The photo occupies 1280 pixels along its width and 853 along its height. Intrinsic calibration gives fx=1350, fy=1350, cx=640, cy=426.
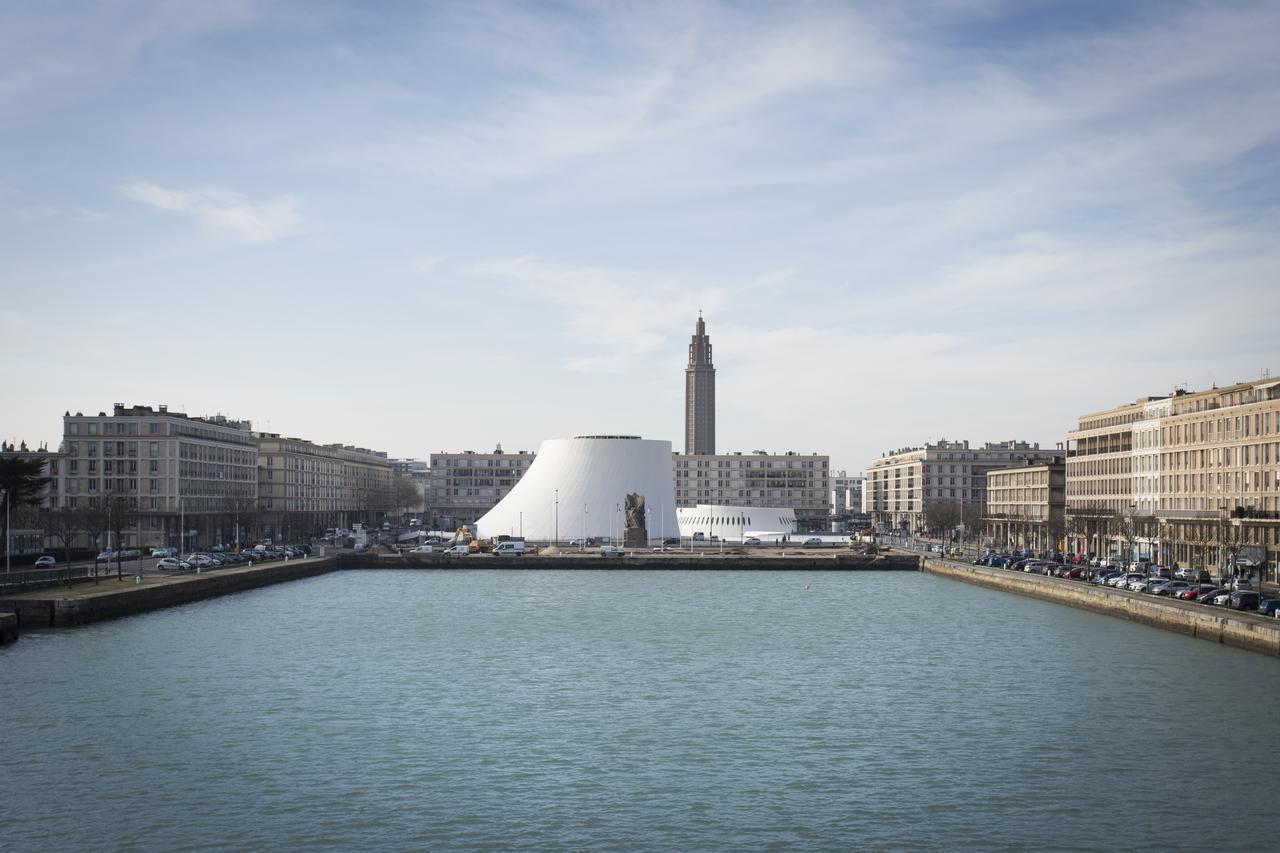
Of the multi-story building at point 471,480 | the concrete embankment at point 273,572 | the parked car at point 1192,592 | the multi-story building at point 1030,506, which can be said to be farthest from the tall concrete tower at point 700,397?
the parked car at point 1192,592

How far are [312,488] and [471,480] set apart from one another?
32.3m

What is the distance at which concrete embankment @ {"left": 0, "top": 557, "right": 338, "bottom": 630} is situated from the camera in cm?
4591

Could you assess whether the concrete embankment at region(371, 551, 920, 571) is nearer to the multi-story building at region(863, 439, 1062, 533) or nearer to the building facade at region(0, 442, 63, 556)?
the building facade at region(0, 442, 63, 556)

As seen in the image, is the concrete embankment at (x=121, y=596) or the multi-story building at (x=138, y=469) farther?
the multi-story building at (x=138, y=469)

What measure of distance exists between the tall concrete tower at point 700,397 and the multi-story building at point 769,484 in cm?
2301

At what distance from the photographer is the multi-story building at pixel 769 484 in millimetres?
164000

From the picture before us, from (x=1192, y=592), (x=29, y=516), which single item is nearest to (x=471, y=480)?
(x=29, y=516)

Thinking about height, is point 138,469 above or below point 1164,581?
above

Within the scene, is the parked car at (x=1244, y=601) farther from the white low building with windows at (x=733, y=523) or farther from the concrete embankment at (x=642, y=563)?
the white low building with windows at (x=733, y=523)

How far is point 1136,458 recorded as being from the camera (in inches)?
3221

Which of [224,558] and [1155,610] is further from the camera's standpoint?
[224,558]

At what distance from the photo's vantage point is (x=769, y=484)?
16488cm

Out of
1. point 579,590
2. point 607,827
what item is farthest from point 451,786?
point 579,590

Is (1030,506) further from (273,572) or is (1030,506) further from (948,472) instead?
(273,572)
